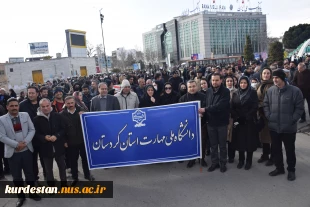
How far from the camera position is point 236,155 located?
223 inches

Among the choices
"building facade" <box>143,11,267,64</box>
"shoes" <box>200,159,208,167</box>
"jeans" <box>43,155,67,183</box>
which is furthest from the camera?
"building facade" <box>143,11,267,64</box>

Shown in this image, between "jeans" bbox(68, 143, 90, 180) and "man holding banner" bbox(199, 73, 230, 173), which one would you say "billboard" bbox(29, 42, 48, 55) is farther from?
"man holding banner" bbox(199, 73, 230, 173)

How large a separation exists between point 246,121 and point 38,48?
61328 millimetres

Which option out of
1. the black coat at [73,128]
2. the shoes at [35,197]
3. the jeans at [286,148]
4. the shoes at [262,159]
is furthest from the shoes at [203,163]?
the shoes at [35,197]

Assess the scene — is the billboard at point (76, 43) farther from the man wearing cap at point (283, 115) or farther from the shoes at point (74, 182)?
the man wearing cap at point (283, 115)

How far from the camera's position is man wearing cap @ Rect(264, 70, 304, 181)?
415 centimetres

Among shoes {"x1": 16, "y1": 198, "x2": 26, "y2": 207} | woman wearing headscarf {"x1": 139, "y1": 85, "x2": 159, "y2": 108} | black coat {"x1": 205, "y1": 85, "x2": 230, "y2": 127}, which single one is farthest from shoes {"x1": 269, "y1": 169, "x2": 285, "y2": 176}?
shoes {"x1": 16, "y1": 198, "x2": 26, "y2": 207}

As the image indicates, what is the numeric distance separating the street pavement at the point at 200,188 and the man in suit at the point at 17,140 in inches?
22.4

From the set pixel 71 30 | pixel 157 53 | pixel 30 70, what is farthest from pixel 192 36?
pixel 30 70

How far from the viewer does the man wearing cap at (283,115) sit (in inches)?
163

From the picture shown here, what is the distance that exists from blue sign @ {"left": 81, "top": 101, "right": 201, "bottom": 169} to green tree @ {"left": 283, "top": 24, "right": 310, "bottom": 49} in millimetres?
39541

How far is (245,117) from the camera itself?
4770 mm

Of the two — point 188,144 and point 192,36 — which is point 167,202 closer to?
point 188,144

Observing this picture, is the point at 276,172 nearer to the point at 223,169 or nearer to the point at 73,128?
the point at 223,169
